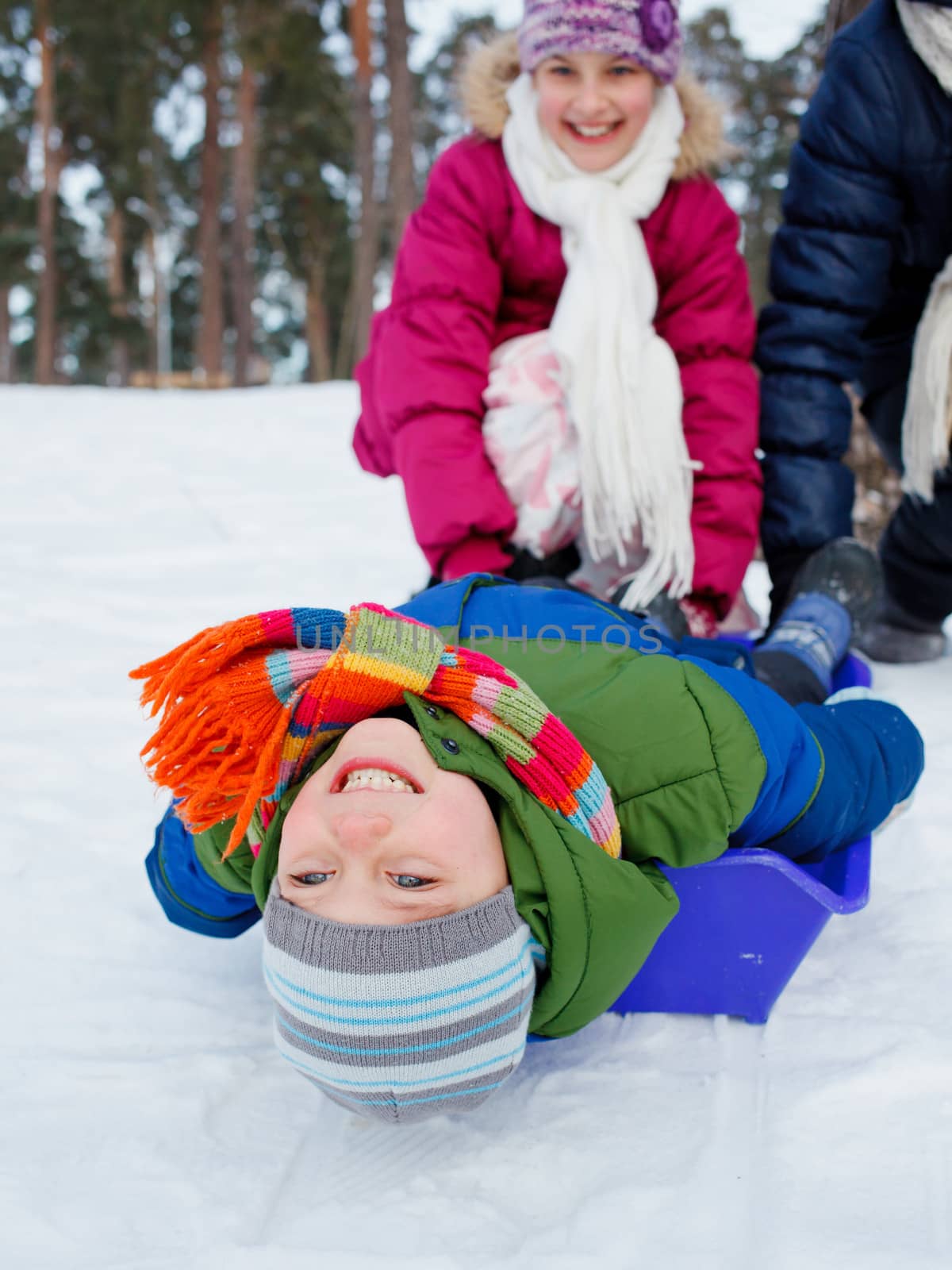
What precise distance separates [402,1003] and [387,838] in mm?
137

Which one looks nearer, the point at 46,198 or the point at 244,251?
the point at 244,251

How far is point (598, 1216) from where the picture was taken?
1.01m

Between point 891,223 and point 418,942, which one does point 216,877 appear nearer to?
point 418,942

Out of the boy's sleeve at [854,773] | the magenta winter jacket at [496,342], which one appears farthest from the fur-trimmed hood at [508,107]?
the boy's sleeve at [854,773]

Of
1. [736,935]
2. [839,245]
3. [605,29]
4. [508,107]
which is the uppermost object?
[605,29]

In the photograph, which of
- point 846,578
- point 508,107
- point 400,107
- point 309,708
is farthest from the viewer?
point 400,107

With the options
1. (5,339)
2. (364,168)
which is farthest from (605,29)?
(5,339)

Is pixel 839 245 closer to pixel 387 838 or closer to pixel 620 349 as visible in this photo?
pixel 620 349

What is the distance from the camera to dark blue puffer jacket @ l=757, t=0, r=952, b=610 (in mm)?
2025

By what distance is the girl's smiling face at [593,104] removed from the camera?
203 centimetres

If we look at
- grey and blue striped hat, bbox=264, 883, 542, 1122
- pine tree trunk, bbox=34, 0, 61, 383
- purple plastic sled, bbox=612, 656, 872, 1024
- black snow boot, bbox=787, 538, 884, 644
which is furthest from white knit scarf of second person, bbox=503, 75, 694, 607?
pine tree trunk, bbox=34, 0, 61, 383

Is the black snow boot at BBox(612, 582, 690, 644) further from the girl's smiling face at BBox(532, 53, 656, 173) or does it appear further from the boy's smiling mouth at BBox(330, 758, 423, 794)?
the boy's smiling mouth at BBox(330, 758, 423, 794)

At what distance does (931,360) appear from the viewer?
82.7 inches

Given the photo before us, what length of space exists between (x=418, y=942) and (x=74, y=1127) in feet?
1.47
